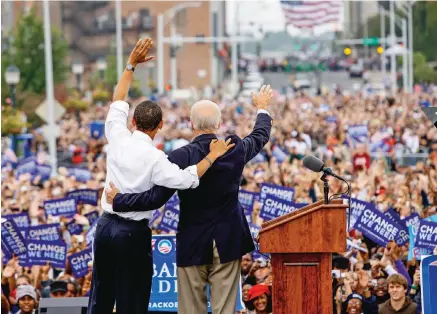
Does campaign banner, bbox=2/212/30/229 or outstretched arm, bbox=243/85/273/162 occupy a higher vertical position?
outstretched arm, bbox=243/85/273/162

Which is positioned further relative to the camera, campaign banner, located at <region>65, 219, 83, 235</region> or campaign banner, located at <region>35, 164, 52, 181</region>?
campaign banner, located at <region>35, 164, 52, 181</region>

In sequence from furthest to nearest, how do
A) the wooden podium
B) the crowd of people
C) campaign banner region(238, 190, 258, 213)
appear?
campaign banner region(238, 190, 258, 213) < the crowd of people < the wooden podium

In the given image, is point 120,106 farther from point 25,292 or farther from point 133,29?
point 133,29

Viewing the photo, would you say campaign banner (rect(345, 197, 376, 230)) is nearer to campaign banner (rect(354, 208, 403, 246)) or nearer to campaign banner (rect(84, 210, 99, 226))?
campaign banner (rect(354, 208, 403, 246))

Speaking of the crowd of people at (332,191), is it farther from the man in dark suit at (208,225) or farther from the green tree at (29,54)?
the green tree at (29,54)

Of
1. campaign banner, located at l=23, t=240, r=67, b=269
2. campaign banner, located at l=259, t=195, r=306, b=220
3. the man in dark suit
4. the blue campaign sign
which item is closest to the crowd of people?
campaign banner, located at l=23, t=240, r=67, b=269

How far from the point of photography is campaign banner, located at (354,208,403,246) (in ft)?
47.0

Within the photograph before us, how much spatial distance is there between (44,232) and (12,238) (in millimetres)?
351

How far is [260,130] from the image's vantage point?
888cm

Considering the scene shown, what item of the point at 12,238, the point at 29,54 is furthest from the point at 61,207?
the point at 29,54

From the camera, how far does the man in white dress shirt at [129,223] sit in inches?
326

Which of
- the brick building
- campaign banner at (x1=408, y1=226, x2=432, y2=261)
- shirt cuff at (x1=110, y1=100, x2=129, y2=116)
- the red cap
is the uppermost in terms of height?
the brick building

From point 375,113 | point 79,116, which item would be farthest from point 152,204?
point 79,116

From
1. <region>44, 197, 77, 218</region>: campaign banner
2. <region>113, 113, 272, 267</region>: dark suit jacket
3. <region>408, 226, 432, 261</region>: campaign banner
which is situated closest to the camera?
<region>113, 113, 272, 267</region>: dark suit jacket
